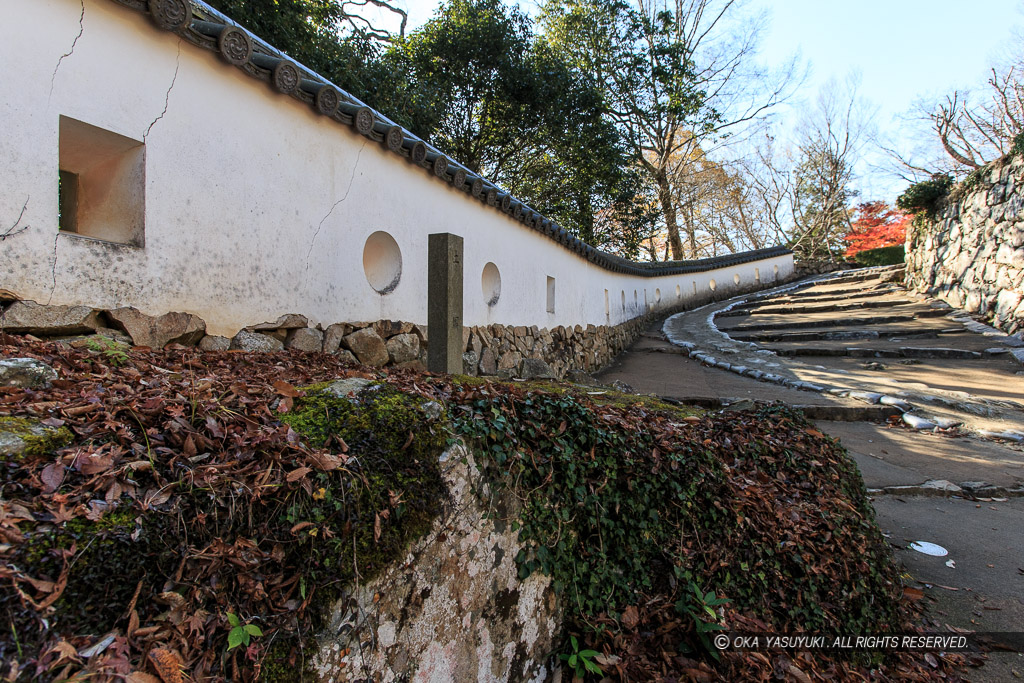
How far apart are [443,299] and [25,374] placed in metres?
2.61

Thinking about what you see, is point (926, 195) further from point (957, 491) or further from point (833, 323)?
point (957, 491)

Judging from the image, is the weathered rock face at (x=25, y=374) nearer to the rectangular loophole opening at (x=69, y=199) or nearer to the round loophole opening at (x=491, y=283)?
the rectangular loophole opening at (x=69, y=199)

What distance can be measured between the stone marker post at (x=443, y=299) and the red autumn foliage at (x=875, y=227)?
76.5 feet

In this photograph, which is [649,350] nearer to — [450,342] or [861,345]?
[861,345]

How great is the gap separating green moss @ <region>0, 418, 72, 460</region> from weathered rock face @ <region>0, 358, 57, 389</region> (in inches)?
19.0

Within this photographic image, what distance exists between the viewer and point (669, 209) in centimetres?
2080

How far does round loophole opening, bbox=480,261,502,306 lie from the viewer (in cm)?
661

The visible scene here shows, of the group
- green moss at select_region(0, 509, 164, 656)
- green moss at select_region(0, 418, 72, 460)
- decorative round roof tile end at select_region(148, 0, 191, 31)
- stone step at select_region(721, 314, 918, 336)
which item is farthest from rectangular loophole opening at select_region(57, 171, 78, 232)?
stone step at select_region(721, 314, 918, 336)

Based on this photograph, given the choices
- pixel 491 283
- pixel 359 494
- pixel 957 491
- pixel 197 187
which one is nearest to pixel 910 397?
pixel 957 491

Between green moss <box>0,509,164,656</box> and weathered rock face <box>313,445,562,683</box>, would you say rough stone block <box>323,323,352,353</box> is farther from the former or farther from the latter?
green moss <box>0,509,164,656</box>

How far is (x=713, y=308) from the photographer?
56.8ft

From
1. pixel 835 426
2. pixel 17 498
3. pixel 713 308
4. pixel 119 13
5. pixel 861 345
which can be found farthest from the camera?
pixel 713 308

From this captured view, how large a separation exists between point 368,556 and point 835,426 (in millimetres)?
5803

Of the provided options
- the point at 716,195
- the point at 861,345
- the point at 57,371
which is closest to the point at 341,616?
the point at 57,371
